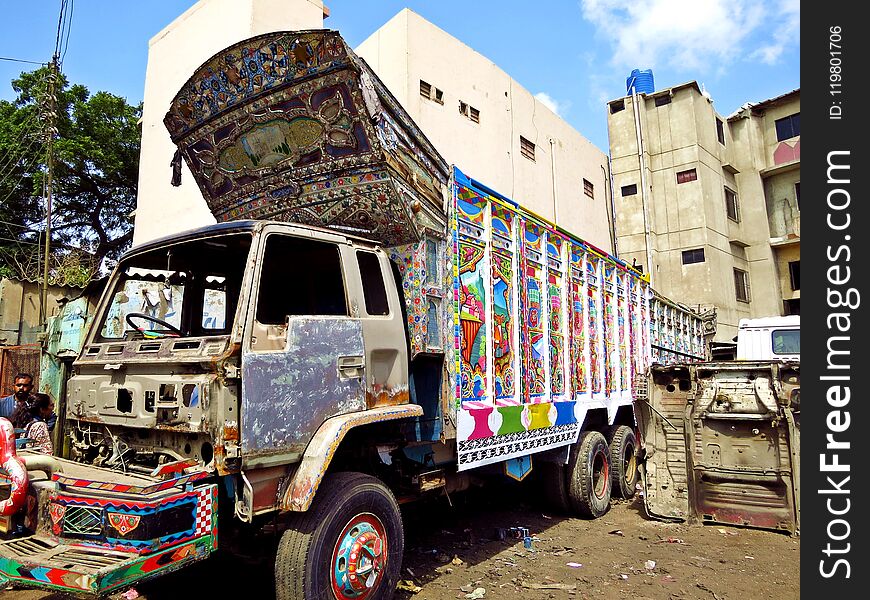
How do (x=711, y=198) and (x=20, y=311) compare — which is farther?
(x=711, y=198)

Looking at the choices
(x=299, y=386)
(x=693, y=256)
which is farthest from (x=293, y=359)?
(x=693, y=256)

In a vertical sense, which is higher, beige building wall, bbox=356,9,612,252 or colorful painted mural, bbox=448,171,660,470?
beige building wall, bbox=356,9,612,252

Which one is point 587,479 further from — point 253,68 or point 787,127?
point 787,127

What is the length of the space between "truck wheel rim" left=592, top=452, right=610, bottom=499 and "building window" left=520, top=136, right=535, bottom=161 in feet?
39.4

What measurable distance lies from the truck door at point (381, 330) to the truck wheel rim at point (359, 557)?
72cm

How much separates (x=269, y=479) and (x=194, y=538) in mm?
459

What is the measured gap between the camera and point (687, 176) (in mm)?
22125

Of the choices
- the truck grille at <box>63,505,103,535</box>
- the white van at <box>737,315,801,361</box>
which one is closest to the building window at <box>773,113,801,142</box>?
the white van at <box>737,315,801,361</box>

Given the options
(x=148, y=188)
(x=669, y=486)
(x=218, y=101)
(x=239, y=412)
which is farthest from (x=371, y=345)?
(x=148, y=188)

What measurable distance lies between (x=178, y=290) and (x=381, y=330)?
162 centimetres

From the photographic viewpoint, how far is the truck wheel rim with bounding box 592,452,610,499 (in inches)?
261

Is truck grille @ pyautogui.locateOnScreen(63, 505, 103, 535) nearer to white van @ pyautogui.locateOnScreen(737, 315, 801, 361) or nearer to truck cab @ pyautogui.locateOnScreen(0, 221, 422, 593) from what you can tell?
truck cab @ pyautogui.locateOnScreen(0, 221, 422, 593)

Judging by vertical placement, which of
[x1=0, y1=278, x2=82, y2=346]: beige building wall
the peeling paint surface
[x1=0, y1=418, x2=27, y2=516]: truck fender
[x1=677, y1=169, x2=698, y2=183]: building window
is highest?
[x1=677, y1=169, x2=698, y2=183]: building window

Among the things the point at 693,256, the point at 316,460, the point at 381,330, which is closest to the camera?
the point at 316,460
